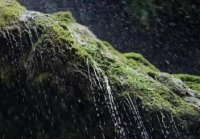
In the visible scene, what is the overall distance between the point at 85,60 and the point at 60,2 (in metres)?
7.35

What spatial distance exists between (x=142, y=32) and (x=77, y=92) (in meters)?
6.45

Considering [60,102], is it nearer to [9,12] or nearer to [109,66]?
[109,66]

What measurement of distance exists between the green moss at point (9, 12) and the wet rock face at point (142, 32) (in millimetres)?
4271

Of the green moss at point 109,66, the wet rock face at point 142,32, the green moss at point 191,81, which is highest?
the green moss at point 109,66

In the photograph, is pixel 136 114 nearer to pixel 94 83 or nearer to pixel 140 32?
pixel 94 83

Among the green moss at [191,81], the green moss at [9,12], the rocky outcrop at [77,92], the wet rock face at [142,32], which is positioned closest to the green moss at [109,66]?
the rocky outcrop at [77,92]

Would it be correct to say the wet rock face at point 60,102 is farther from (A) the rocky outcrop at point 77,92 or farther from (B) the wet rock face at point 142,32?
(B) the wet rock face at point 142,32

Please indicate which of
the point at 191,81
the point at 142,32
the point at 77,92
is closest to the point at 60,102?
the point at 77,92

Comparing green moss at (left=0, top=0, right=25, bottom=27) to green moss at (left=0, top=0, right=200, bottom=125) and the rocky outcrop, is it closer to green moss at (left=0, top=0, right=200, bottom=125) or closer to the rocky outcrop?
the rocky outcrop

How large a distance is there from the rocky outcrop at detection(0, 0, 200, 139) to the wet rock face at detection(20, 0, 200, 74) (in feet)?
14.0

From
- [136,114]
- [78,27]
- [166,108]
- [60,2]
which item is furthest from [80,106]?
[60,2]

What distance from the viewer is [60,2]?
1478 cm

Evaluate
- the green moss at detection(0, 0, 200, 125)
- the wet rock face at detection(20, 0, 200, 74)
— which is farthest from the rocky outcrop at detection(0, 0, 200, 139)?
the wet rock face at detection(20, 0, 200, 74)

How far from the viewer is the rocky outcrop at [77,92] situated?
7352mm
